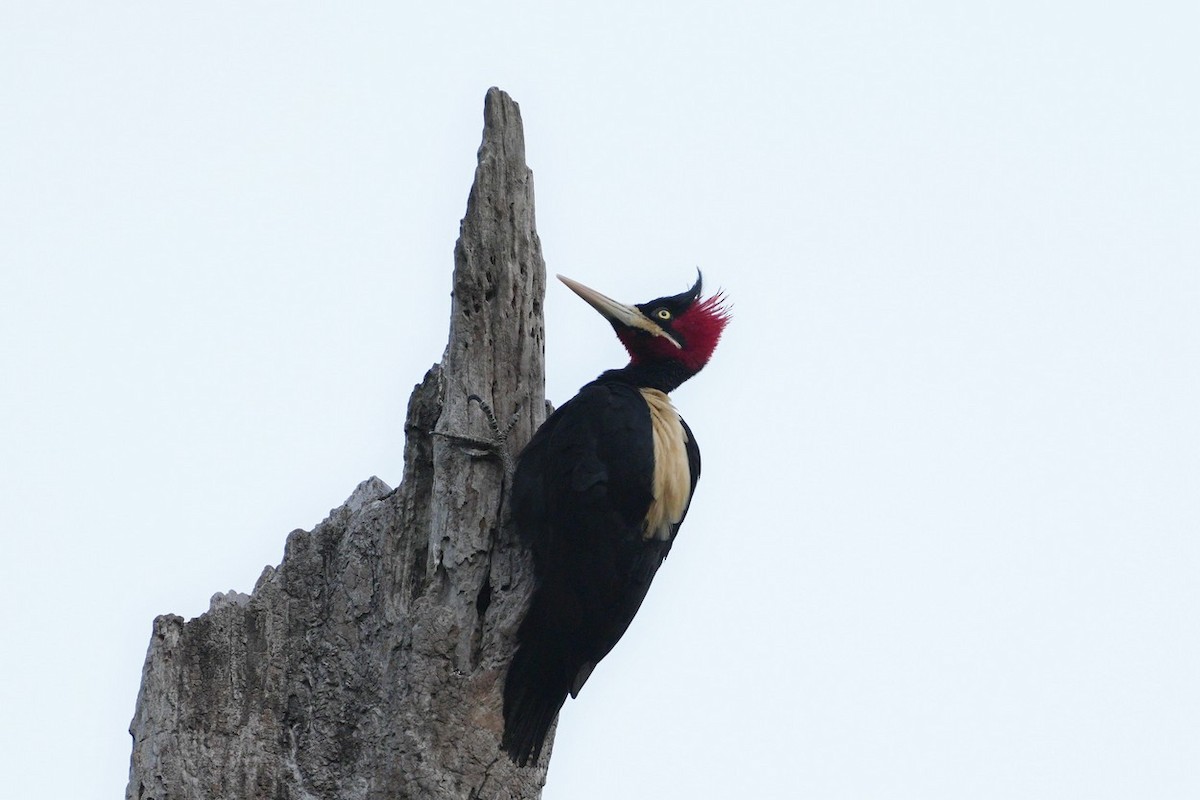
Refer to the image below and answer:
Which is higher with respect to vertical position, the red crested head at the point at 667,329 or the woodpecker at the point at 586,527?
the red crested head at the point at 667,329

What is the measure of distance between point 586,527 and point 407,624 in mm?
634

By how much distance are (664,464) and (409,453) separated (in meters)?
0.83

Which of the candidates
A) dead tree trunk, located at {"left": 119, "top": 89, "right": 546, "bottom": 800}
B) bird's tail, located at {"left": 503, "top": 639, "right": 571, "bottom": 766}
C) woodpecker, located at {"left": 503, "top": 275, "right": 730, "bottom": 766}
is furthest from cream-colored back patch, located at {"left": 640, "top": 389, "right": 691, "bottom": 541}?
bird's tail, located at {"left": 503, "top": 639, "right": 571, "bottom": 766}

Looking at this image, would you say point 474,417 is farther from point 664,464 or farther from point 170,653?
point 170,653

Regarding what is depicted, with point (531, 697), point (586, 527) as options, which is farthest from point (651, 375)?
point (531, 697)

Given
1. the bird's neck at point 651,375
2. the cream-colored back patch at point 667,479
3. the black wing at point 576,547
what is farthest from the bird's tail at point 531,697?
the bird's neck at point 651,375

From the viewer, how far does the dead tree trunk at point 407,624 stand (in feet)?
15.2

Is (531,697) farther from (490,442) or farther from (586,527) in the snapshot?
(490,442)

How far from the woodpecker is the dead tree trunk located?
0.26 ft

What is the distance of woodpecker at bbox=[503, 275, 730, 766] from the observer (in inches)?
190

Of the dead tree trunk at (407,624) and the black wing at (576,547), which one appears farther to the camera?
the black wing at (576,547)

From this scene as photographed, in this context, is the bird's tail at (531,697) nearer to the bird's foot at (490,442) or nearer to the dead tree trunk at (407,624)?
the dead tree trunk at (407,624)

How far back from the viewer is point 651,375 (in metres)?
5.60

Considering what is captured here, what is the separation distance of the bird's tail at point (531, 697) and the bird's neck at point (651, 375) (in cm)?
115
